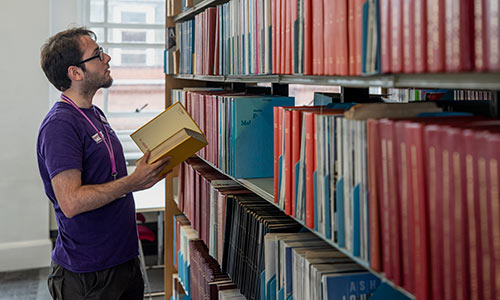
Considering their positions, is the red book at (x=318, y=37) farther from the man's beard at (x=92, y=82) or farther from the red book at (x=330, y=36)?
the man's beard at (x=92, y=82)

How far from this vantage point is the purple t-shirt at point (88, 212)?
2.01m

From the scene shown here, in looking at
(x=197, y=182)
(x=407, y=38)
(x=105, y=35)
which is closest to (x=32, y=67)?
(x=105, y=35)

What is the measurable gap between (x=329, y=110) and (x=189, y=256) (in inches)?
64.1

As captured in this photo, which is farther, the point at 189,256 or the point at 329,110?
the point at 189,256

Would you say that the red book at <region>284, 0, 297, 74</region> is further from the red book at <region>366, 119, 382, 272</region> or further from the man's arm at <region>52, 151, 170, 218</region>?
the man's arm at <region>52, 151, 170, 218</region>

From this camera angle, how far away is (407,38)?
94 cm

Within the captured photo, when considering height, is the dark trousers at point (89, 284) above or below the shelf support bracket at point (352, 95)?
below

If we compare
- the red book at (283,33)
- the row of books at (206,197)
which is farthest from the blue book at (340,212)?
the row of books at (206,197)

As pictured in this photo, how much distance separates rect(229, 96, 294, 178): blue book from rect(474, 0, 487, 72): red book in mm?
1093

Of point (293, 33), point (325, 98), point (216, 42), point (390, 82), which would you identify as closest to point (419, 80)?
point (390, 82)

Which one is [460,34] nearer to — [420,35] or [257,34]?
[420,35]

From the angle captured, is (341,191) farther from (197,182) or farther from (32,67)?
(32,67)

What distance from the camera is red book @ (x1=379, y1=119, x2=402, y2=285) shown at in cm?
95

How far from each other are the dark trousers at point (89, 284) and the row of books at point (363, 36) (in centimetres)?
101
